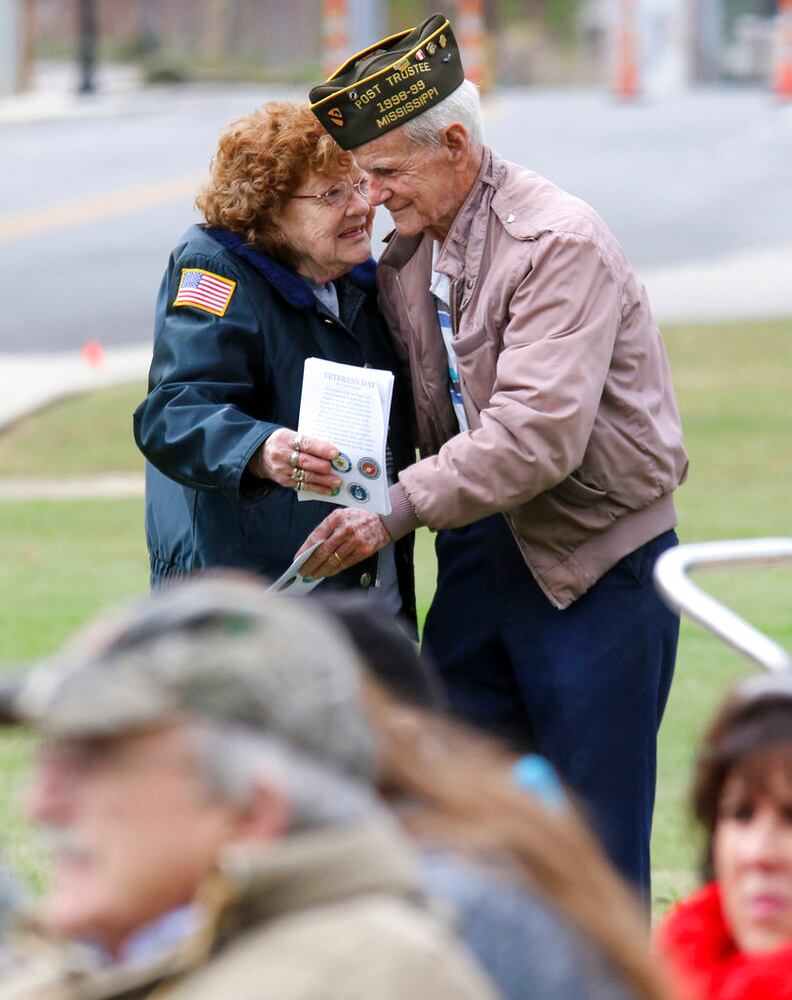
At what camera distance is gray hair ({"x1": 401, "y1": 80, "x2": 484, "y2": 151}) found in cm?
348

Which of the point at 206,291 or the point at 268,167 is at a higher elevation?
the point at 268,167

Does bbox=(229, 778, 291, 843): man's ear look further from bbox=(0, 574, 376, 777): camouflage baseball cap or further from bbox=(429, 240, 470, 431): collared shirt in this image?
bbox=(429, 240, 470, 431): collared shirt

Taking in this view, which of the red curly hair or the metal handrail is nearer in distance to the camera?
the metal handrail

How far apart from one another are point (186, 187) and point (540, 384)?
18224mm

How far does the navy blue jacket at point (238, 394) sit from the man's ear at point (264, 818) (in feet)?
6.33

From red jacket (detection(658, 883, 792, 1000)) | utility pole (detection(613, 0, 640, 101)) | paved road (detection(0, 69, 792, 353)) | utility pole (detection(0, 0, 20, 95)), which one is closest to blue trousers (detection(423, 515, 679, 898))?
red jacket (detection(658, 883, 792, 1000))

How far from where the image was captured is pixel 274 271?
3623mm

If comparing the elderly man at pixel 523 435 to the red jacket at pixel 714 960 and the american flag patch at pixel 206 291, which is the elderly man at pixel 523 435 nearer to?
the american flag patch at pixel 206 291

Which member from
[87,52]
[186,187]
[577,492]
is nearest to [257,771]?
[577,492]

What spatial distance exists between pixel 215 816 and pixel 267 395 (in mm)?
2221

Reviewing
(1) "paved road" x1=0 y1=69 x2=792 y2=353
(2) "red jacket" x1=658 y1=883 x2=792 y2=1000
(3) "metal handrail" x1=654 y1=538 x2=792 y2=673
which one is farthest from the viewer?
(1) "paved road" x1=0 y1=69 x2=792 y2=353

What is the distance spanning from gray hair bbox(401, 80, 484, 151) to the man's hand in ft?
2.22

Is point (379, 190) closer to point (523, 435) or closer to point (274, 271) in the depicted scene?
point (274, 271)

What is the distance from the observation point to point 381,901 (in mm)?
1545
